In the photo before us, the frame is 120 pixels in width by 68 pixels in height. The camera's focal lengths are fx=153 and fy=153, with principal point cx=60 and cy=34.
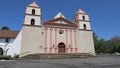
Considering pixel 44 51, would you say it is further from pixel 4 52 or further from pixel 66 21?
pixel 4 52

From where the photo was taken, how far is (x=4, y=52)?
1491 inches

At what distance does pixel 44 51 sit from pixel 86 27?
10.8 meters

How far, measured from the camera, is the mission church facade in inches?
1153

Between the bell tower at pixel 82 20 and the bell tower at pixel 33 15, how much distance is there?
8521 millimetres

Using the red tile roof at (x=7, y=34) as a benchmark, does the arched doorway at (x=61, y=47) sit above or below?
below

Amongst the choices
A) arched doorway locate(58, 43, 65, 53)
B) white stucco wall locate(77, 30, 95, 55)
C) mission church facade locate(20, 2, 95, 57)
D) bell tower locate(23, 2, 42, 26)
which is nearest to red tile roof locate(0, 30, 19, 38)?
bell tower locate(23, 2, 42, 26)

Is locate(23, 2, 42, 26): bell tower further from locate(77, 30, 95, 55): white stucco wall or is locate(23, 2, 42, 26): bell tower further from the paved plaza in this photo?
the paved plaza

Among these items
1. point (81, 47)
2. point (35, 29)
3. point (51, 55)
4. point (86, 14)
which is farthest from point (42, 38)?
point (86, 14)

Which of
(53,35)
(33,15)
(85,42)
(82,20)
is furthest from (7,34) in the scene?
(85,42)

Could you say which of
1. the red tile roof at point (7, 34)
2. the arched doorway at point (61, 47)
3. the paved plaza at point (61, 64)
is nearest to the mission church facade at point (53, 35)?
the arched doorway at point (61, 47)

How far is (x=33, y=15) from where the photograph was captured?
30.9 m

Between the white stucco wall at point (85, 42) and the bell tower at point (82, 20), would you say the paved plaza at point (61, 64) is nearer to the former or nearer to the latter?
the white stucco wall at point (85, 42)

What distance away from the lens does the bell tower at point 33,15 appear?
1196 inches

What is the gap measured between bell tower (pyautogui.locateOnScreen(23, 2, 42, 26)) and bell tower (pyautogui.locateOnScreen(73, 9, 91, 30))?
8.52 meters
